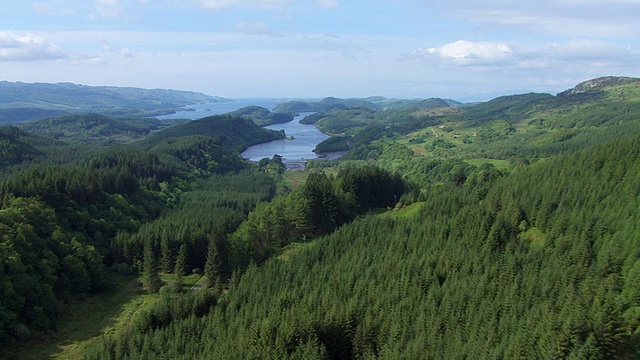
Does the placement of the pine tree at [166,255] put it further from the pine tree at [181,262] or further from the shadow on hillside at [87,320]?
the shadow on hillside at [87,320]

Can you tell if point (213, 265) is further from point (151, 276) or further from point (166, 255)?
point (166, 255)

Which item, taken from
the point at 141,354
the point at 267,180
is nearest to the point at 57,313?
the point at 141,354

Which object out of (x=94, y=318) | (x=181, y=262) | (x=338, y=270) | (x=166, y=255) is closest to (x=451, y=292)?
(x=338, y=270)

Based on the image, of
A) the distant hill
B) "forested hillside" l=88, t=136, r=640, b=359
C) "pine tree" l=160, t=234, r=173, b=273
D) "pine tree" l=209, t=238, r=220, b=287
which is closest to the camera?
"forested hillside" l=88, t=136, r=640, b=359

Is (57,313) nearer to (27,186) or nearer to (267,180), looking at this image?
(27,186)

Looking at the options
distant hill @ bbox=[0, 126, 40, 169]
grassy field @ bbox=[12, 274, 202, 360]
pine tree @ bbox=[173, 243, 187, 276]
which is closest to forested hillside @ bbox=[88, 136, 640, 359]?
grassy field @ bbox=[12, 274, 202, 360]

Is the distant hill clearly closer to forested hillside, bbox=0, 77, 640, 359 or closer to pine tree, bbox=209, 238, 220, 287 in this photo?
forested hillside, bbox=0, 77, 640, 359

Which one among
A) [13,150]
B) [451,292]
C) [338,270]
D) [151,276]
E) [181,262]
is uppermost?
[13,150]

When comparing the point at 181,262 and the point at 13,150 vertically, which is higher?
the point at 13,150

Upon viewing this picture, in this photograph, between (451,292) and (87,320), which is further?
(87,320)
